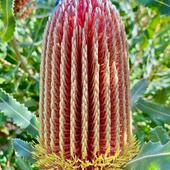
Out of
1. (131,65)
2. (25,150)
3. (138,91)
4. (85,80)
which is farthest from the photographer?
(131,65)

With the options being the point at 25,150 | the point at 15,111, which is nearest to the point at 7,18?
the point at 15,111

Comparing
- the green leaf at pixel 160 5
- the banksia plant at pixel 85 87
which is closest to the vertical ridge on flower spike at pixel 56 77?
the banksia plant at pixel 85 87

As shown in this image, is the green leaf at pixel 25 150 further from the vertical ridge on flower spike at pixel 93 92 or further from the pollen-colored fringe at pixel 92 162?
the vertical ridge on flower spike at pixel 93 92

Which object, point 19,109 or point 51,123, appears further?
point 19,109

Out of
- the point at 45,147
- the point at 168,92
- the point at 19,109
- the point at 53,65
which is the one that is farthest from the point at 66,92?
the point at 168,92

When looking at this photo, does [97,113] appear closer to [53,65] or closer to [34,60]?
[53,65]

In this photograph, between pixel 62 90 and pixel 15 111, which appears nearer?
pixel 62 90

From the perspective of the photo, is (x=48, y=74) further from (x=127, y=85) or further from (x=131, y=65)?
(x=131, y=65)
